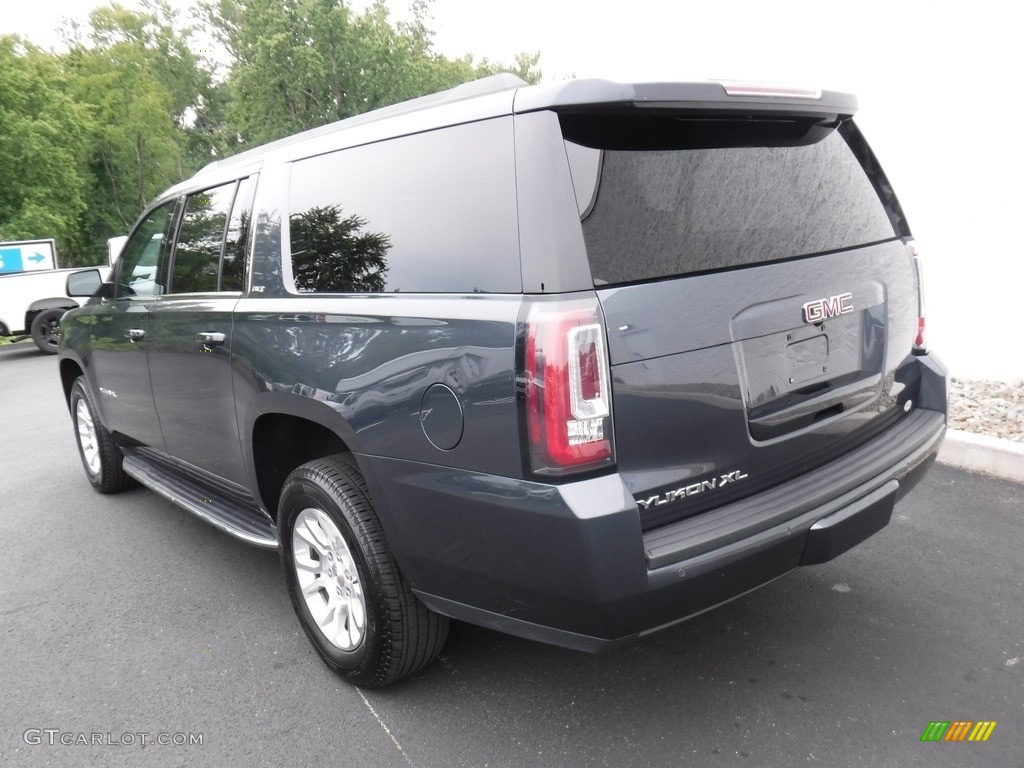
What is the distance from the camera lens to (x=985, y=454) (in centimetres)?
462

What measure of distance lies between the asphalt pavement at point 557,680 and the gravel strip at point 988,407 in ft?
4.43

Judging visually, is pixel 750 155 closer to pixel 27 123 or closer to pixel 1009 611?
pixel 1009 611

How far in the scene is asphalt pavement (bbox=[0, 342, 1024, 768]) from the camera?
245 centimetres

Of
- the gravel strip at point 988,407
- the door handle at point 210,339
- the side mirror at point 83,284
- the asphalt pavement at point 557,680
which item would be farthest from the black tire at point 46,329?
the gravel strip at point 988,407

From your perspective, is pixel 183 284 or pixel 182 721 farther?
pixel 183 284

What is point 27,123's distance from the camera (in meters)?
27.9

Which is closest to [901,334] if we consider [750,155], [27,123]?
[750,155]

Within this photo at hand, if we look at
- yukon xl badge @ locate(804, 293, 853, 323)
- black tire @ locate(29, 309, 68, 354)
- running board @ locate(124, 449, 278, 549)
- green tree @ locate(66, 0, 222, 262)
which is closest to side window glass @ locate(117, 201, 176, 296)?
running board @ locate(124, 449, 278, 549)

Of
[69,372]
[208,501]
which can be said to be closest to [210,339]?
[208,501]

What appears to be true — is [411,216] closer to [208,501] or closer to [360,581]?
[360,581]

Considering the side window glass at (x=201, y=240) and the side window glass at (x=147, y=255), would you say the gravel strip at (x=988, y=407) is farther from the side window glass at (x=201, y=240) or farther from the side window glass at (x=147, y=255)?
the side window glass at (x=147, y=255)

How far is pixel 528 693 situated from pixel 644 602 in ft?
3.05

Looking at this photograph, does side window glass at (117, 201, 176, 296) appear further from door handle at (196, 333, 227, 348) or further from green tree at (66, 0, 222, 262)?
green tree at (66, 0, 222, 262)

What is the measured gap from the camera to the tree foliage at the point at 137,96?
29.0 m
